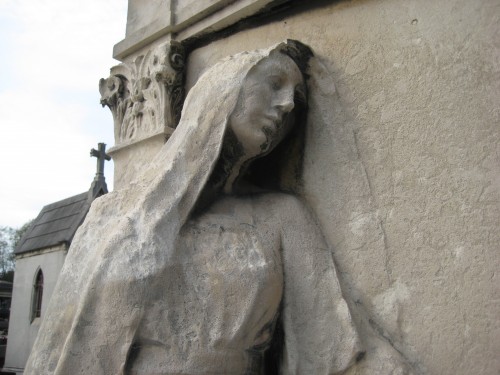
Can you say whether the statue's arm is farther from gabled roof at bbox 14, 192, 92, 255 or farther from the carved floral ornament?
gabled roof at bbox 14, 192, 92, 255

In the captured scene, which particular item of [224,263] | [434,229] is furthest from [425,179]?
[224,263]

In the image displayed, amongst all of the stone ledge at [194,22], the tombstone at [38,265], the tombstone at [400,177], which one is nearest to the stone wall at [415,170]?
the tombstone at [400,177]

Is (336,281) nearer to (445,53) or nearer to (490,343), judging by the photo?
(490,343)

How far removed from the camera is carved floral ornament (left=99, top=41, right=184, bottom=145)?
3082 millimetres

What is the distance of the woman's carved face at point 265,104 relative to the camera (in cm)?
234

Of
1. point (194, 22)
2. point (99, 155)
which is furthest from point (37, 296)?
point (194, 22)

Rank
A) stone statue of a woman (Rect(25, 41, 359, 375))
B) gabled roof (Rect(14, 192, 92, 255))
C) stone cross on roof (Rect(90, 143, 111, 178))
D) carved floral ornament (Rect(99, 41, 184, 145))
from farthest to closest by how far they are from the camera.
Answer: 1. gabled roof (Rect(14, 192, 92, 255))
2. stone cross on roof (Rect(90, 143, 111, 178))
3. carved floral ornament (Rect(99, 41, 184, 145))
4. stone statue of a woman (Rect(25, 41, 359, 375))

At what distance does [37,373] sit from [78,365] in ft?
0.83

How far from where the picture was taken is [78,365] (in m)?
2.03

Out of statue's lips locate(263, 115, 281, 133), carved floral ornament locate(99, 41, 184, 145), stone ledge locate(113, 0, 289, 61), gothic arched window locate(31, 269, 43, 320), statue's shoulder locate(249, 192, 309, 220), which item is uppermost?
stone ledge locate(113, 0, 289, 61)

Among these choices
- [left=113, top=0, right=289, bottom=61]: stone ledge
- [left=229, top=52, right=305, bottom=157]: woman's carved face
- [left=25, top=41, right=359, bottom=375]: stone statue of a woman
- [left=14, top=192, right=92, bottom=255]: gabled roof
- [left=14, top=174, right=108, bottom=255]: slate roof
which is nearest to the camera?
[left=25, top=41, right=359, bottom=375]: stone statue of a woman

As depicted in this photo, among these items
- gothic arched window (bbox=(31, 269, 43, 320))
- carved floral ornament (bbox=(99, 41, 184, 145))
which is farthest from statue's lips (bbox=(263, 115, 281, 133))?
gothic arched window (bbox=(31, 269, 43, 320))

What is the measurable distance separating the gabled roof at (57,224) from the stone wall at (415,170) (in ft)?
47.7

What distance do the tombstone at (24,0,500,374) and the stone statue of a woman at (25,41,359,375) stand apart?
0.07 ft
